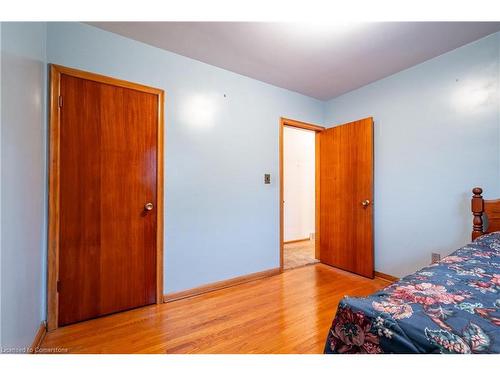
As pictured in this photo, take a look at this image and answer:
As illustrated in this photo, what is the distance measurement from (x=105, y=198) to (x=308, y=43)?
7.06 feet

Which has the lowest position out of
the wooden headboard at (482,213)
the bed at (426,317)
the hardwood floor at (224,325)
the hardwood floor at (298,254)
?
the hardwood floor at (298,254)

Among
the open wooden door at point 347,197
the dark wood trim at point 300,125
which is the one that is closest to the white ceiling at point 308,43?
the dark wood trim at point 300,125

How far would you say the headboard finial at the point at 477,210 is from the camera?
181cm

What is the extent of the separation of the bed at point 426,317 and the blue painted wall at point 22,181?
56.6 inches

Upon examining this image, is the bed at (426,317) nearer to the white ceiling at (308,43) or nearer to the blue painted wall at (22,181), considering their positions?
the blue painted wall at (22,181)

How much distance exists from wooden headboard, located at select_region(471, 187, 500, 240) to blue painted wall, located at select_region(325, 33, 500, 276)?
10cm

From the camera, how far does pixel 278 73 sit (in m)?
2.45

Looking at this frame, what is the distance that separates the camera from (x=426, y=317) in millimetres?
715

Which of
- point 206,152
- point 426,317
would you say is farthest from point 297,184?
point 426,317

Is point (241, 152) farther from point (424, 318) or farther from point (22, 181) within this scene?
point (424, 318)
